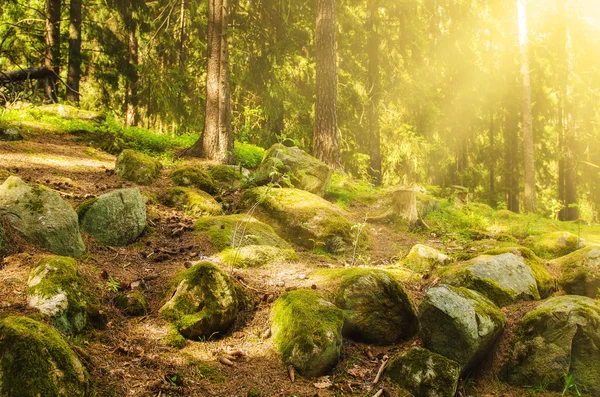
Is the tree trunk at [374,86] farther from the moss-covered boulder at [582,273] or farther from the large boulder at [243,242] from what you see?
the large boulder at [243,242]

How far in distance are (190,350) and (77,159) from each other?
7.04m

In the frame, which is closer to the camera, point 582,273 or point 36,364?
point 36,364

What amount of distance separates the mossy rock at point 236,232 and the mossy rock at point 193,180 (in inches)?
75.5

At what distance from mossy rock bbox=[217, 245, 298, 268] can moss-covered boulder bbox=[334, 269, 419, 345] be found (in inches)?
55.0

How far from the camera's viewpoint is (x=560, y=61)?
65.2ft

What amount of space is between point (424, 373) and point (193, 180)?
241 inches

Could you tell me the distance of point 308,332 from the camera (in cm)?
381

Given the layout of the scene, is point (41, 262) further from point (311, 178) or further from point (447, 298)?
point (311, 178)

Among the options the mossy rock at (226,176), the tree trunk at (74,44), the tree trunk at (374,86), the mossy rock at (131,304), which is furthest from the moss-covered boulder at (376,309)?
the tree trunk at (74,44)

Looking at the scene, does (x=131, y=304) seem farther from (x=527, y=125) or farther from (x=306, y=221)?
(x=527, y=125)

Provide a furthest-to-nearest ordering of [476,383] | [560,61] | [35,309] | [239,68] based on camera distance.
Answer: [560,61] < [239,68] < [476,383] < [35,309]

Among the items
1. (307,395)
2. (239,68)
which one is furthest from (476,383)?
(239,68)

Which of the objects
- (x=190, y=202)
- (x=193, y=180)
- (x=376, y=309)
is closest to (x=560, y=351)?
(x=376, y=309)

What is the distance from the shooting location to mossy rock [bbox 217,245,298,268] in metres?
5.41
